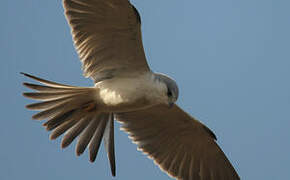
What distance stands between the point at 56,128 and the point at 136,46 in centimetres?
155

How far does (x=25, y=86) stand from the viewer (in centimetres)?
605

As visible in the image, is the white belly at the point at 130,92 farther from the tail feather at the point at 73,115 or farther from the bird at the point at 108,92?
the tail feather at the point at 73,115

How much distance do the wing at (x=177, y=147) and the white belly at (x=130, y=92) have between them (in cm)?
103

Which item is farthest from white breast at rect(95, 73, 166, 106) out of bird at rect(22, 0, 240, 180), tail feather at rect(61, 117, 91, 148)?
tail feather at rect(61, 117, 91, 148)

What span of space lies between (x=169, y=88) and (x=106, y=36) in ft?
3.32

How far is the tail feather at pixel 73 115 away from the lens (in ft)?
20.6

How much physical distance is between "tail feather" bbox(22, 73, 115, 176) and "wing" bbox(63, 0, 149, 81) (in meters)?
0.35

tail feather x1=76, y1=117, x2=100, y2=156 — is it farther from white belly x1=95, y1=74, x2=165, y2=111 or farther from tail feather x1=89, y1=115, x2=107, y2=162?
white belly x1=95, y1=74, x2=165, y2=111

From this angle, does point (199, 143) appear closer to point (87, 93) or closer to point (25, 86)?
point (87, 93)

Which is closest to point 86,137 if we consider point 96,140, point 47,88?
point 96,140

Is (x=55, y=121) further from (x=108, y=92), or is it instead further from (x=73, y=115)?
(x=108, y=92)

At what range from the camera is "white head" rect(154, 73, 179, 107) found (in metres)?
6.20

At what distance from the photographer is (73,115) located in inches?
261

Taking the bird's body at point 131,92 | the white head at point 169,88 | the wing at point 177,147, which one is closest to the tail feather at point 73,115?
the bird's body at point 131,92
